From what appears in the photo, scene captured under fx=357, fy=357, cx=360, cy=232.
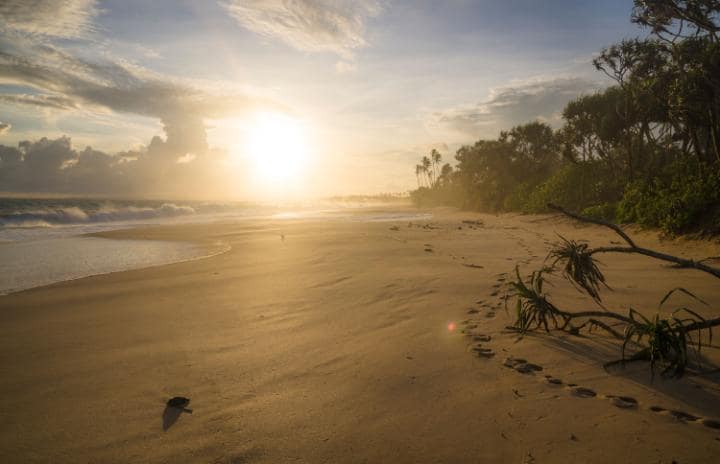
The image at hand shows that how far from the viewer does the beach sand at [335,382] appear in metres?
2.24

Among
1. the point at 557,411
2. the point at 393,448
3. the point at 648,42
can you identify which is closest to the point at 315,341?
the point at 393,448

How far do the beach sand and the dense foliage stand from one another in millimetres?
2624

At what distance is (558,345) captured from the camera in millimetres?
3500

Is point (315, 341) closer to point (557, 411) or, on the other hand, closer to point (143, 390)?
point (143, 390)

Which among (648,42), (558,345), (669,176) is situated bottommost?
(558,345)

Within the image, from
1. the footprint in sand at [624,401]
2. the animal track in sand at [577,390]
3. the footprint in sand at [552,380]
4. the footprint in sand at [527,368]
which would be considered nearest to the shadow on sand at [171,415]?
the animal track in sand at [577,390]

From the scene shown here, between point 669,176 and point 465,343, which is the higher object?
point 669,176

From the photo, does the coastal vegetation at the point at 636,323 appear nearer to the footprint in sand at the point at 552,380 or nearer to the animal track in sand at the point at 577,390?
the animal track in sand at the point at 577,390

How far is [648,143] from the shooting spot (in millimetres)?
21578

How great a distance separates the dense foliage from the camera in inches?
419

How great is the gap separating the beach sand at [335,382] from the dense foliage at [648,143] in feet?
8.61

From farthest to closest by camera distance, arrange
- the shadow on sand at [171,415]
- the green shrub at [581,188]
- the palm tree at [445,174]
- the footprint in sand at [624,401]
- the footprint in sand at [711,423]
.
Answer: the palm tree at [445,174], the green shrub at [581,188], the shadow on sand at [171,415], the footprint in sand at [624,401], the footprint in sand at [711,423]

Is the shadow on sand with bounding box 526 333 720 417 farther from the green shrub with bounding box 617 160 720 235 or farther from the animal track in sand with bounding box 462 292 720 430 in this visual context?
the green shrub with bounding box 617 160 720 235

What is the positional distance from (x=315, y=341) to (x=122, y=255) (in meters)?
10.5
